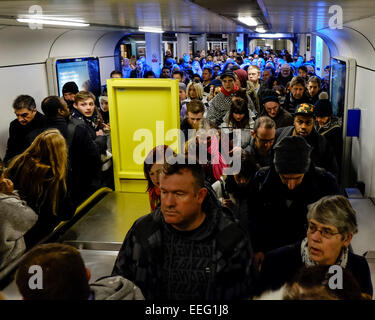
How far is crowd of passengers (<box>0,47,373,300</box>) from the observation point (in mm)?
1544

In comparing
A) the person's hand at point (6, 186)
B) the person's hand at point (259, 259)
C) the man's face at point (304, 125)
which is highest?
the man's face at point (304, 125)

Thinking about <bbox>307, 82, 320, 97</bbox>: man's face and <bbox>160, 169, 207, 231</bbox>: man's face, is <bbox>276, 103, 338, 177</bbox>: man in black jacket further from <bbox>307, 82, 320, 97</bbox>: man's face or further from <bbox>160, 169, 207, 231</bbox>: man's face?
<bbox>307, 82, 320, 97</bbox>: man's face

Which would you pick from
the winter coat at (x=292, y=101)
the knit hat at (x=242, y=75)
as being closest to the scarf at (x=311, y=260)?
the winter coat at (x=292, y=101)

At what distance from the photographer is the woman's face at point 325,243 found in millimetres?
1708

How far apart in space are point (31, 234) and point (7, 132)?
2.18m

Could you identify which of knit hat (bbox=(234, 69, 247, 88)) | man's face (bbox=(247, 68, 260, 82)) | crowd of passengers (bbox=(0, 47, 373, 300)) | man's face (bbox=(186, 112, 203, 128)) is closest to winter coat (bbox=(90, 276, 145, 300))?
crowd of passengers (bbox=(0, 47, 373, 300))

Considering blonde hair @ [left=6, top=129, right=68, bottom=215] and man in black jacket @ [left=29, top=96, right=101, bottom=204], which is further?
man in black jacket @ [left=29, top=96, right=101, bottom=204]

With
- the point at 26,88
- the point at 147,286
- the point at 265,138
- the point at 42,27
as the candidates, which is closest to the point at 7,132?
the point at 26,88

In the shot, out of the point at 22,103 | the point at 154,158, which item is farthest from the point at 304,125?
the point at 22,103

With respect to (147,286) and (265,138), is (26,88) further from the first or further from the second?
(147,286)

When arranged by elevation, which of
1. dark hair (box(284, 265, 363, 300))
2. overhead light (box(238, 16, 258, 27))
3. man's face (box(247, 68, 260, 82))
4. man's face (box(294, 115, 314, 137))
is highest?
overhead light (box(238, 16, 258, 27))

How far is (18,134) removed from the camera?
3725 mm

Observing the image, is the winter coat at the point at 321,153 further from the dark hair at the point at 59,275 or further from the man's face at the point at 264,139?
the dark hair at the point at 59,275

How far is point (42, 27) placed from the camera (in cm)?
459
